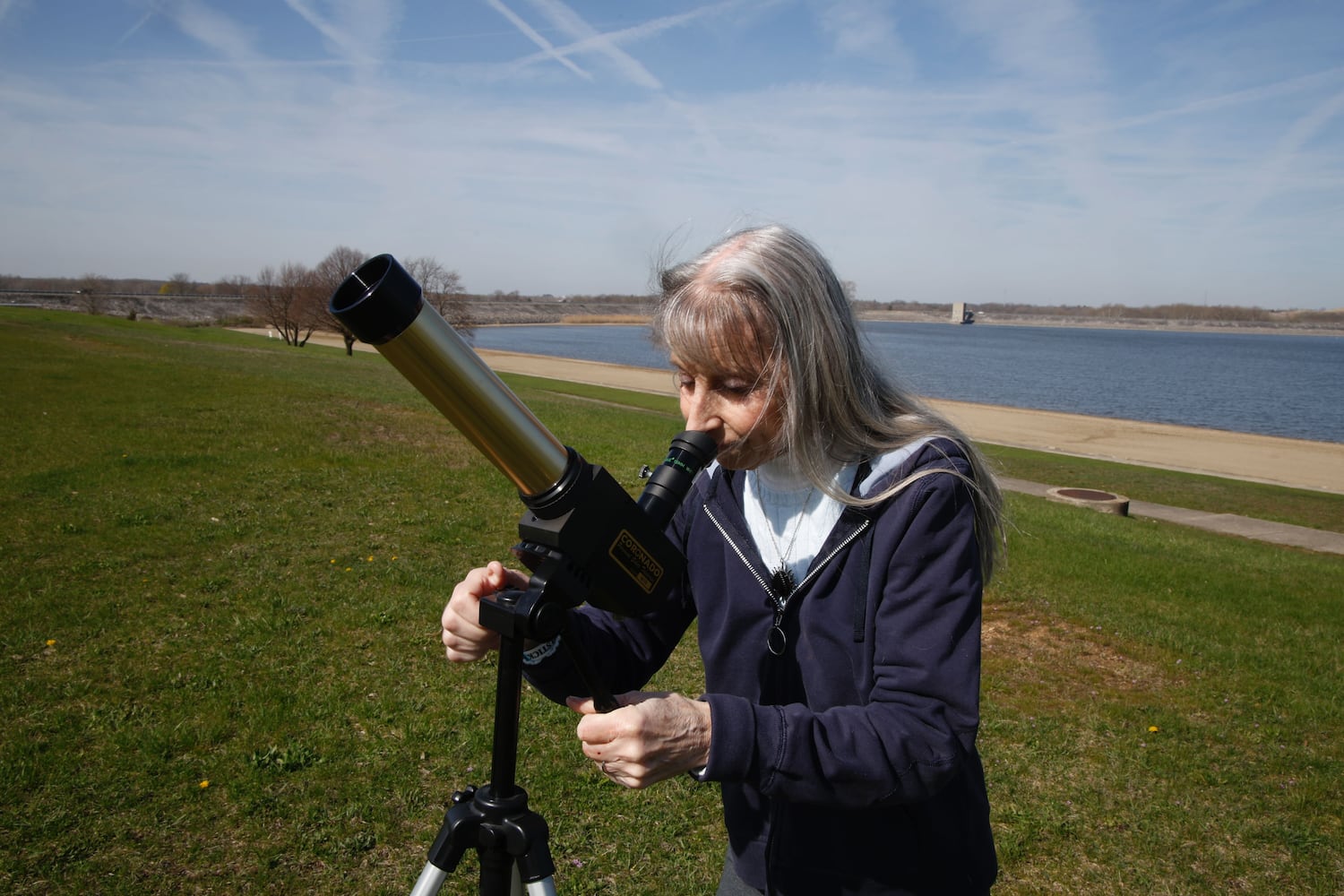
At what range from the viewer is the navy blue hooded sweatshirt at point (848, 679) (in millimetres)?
1528

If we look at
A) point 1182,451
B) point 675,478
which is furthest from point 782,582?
point 1182,451

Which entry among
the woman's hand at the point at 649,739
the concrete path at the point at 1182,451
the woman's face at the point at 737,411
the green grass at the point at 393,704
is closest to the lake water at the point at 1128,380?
the woman's face at the point at 737,411

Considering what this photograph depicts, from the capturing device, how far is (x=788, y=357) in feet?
5.85

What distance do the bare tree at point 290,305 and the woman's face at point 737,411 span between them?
49.6 meters

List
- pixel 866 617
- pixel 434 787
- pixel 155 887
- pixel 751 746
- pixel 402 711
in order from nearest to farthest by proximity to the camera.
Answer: pixel 751 746
pixel 866 617
pixel 155 887
pixel 434 787
pixel 402 711

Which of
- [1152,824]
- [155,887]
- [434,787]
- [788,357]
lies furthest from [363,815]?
[1152,824]

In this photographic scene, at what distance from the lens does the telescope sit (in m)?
1.35

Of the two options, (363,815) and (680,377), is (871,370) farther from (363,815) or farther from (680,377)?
(363,815)

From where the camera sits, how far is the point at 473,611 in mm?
1707

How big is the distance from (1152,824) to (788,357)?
12.3 feet

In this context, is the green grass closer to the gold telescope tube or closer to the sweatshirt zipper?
the sweatshirt zipper

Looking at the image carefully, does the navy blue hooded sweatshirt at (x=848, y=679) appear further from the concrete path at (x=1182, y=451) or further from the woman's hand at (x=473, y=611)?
the concrete path at (x=1182, y=451)

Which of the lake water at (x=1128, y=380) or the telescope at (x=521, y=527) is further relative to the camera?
the lake water at (x=1128, y=380)

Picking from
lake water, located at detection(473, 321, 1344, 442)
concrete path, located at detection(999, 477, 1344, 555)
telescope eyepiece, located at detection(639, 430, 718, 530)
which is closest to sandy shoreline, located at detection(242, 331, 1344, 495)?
concrete path, located at detection(999, 477, 1344, 555)
